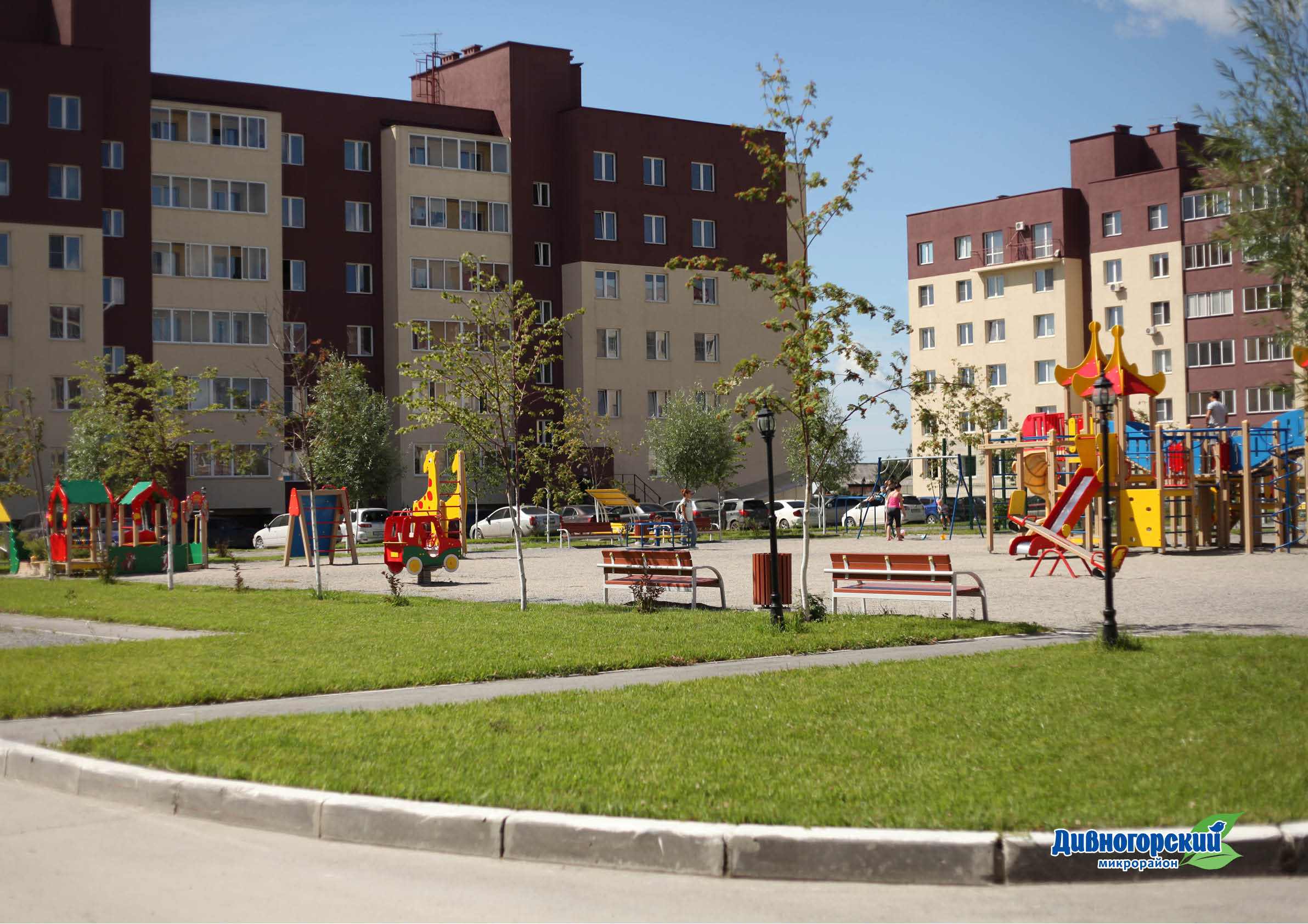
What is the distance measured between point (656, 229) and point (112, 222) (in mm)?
26618

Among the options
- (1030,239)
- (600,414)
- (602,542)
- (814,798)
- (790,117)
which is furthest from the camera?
(1030,239)

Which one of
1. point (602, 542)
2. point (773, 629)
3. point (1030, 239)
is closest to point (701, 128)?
point (1030, 239)

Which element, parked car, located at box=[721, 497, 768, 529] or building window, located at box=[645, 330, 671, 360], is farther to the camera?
building window, located at box=[645, 330, 671, 360]

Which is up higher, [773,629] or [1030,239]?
[1030,239]

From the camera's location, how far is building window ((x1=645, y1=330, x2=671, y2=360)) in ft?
223

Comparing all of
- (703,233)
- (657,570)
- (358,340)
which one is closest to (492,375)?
(657,570)

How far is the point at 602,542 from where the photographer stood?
46.6 m

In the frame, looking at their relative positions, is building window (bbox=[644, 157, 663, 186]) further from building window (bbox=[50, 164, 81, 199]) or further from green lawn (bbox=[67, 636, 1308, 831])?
green lawn (bbox=[67, 636, 1308, 831])

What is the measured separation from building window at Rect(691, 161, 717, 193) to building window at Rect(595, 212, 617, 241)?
17.7 feet

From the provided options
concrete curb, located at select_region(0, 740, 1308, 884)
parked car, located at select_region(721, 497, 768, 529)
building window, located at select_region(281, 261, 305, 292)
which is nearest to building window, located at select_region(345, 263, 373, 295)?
building window, located at select_region(281, 261, 305, 292)

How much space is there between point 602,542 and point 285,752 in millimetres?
38518

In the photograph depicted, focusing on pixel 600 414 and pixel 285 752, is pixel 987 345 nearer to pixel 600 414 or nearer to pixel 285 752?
pixel 600 414

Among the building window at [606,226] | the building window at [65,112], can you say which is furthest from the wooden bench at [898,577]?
the building window at [606,226]

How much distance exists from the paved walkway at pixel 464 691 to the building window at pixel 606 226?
54.1 metres
